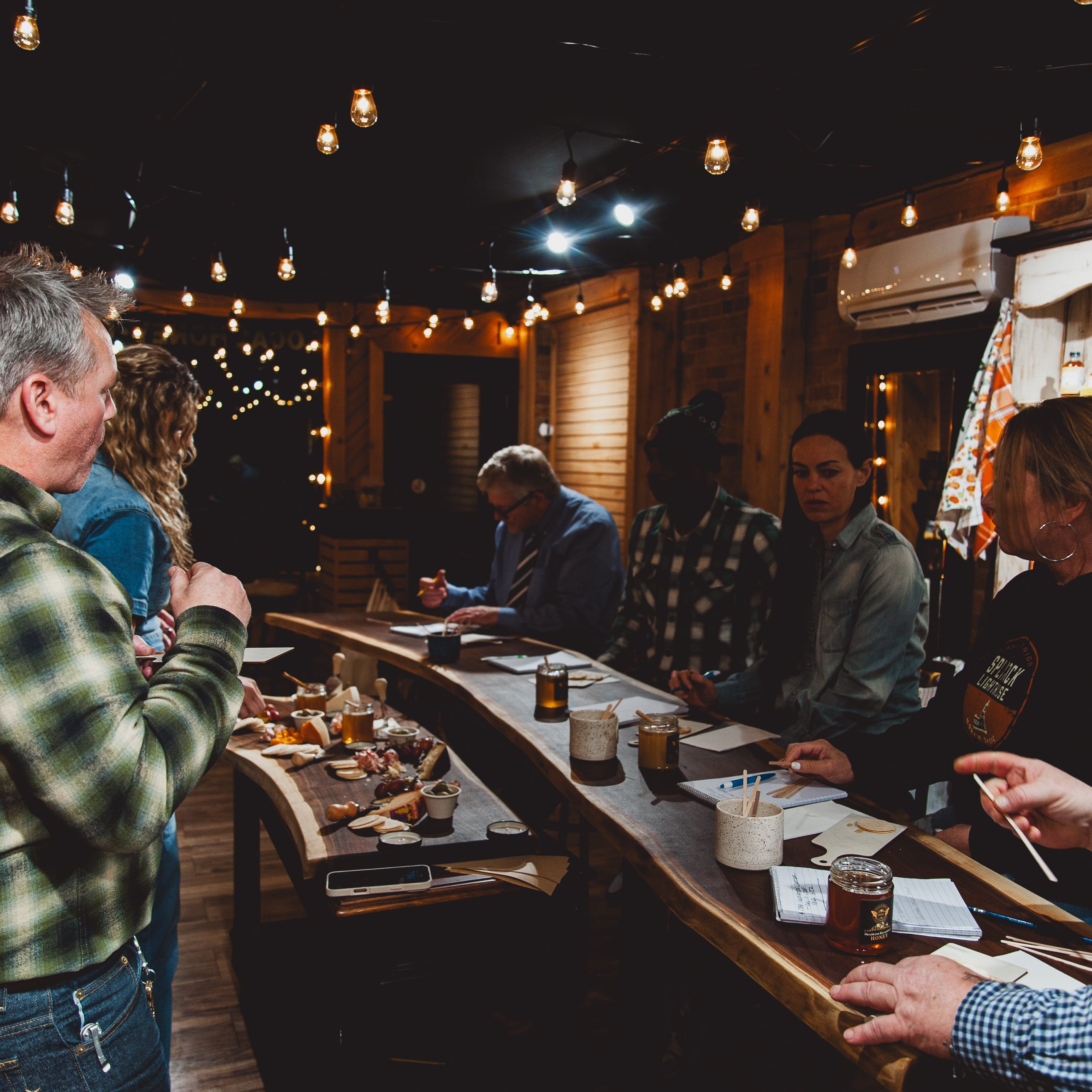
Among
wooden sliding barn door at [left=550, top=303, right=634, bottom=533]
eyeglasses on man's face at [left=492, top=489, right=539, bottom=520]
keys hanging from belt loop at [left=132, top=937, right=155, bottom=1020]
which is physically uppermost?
wooden sliding barn door at [left=550, top=303, right=634, bottom=533]

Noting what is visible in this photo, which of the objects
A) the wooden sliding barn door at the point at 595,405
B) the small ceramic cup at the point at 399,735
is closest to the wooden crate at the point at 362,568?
the wooden sliding barn door at the point at 595,405

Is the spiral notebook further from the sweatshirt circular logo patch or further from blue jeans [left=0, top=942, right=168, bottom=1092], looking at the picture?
blue jeans [left=0, top=942, right=168, bottom=1092]

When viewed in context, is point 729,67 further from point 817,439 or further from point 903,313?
point 903,313

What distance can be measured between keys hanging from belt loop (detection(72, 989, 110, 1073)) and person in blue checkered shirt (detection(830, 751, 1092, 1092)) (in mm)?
978

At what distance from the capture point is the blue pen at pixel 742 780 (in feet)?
6.74

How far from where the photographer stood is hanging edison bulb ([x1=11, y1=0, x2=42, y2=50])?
2334 millimetres

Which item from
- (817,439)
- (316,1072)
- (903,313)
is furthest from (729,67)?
(316,1072)

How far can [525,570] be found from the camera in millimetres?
4262

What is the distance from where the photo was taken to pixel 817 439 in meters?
2.70

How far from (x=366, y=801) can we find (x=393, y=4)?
2.63m

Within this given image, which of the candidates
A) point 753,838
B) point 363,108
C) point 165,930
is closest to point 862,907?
point 753,838

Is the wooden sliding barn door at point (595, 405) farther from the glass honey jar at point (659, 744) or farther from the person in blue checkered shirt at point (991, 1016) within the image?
the person in blue checkered shirt at point (991, 1016)

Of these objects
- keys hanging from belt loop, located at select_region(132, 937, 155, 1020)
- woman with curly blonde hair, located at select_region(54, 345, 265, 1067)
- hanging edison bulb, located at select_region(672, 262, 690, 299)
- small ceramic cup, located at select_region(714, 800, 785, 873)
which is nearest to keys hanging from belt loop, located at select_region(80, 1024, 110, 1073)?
keys hanging from belt loop, located at select_region(132, 937, 155, 1020)

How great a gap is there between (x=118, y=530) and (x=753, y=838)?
4.86 feet
